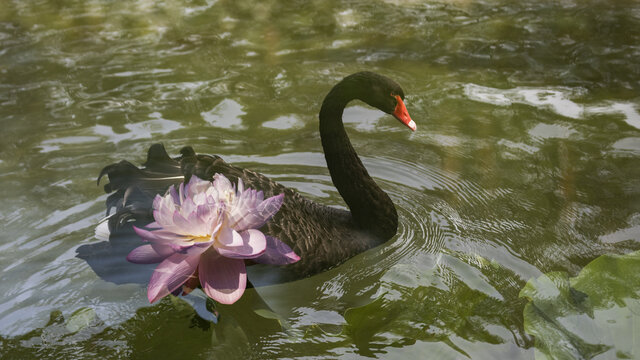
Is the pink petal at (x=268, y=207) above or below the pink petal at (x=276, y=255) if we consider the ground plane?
above

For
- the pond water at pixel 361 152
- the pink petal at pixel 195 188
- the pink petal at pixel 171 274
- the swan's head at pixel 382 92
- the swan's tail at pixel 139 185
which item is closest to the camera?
the pink petal at pixel 171 274

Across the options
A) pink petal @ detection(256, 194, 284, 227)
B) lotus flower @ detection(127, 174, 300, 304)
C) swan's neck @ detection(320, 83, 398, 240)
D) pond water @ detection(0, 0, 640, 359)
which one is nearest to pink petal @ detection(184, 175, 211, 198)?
lotus flower @ detection(127, 174, 300, 304)

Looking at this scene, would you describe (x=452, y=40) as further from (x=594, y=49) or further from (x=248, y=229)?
(x=248, y=229)

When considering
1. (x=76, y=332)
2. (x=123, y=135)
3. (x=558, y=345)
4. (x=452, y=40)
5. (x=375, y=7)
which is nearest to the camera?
(x=558, y=345)

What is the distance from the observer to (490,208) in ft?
9.43

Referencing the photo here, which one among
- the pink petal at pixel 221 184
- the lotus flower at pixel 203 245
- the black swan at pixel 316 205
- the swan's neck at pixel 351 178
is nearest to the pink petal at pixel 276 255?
the lotus flower at pixel 203 245

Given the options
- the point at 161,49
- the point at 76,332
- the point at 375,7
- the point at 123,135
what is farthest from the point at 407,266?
the point at 375,7

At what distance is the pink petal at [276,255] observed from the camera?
166 cm

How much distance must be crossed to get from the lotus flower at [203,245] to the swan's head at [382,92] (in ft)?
3.88

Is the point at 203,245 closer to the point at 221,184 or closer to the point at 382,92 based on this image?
the point at 221,184

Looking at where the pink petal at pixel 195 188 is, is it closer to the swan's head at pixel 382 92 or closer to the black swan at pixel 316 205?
the black swan at pixel 316 205

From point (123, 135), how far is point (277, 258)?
7.20 ft

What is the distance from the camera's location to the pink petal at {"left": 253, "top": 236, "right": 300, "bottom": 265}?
5.46ft

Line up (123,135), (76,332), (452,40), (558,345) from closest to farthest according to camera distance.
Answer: (558,345)
(76,332)
(123,135)
(452,40)
